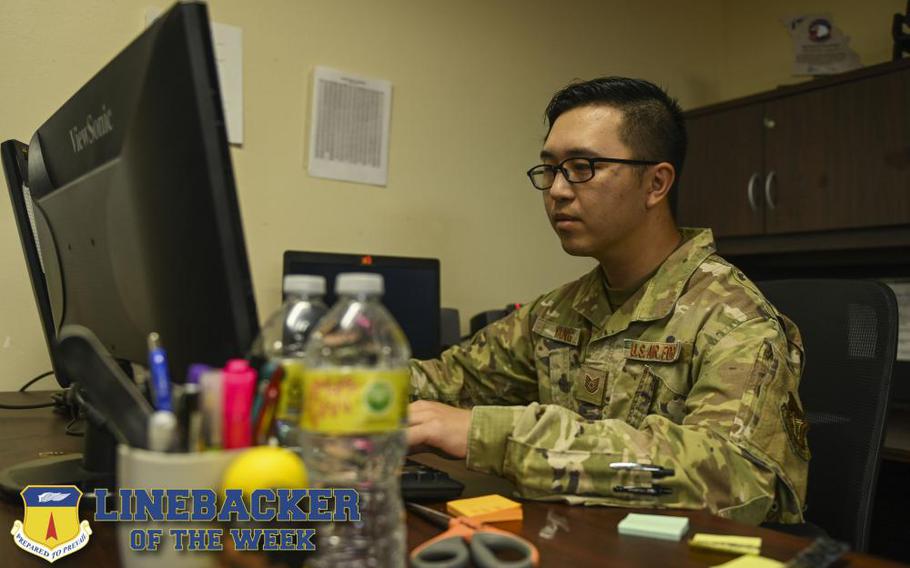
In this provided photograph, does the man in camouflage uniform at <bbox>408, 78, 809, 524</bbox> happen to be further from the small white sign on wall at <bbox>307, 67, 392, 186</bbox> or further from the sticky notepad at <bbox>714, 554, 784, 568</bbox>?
the small white sign on wall at <bbox>307, 67, 392, 186</bbox>

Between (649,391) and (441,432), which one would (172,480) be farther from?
(649,391)

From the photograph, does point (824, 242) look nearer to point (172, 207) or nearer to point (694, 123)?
point (694, 123)

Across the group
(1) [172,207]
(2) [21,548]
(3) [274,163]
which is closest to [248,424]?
(1) [172,207]

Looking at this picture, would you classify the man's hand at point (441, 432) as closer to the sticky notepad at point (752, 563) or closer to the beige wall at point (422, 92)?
the sticky notepad at point (752, 563)

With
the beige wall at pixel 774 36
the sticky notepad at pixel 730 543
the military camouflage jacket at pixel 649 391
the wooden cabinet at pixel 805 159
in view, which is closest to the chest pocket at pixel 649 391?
the military camouflage jacket at pixel 649 391

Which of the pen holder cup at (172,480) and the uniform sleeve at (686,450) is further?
the uniform sleeve at (686,450)

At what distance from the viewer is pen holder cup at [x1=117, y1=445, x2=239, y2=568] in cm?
41

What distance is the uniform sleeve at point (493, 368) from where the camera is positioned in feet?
4.55

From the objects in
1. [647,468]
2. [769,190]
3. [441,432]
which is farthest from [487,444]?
[769,190]

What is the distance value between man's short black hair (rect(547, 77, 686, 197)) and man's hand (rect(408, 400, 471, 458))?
73cm

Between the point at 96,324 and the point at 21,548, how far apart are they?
9.9 inches

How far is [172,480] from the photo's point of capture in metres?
0.41

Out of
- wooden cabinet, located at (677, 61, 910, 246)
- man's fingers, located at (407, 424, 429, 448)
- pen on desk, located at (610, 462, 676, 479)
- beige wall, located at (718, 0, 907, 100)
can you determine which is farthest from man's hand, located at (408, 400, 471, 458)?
beige wall, located at (718, 0, 907, 100)

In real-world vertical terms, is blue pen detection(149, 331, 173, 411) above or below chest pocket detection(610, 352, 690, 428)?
above
